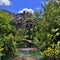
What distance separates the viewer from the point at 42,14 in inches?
680

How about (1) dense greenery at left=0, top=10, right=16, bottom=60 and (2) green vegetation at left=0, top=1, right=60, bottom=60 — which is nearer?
(1) dense greenery at left=0, top=10, right=16, bottom=60

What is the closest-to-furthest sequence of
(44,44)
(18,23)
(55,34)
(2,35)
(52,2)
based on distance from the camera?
(2,35), (55,34), (44,44), (52,2), (18,23)

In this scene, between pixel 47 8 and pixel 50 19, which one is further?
pixel 47 8

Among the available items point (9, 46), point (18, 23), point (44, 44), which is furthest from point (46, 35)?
point (18, 23)

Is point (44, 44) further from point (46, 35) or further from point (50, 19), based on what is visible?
point (50, 19)

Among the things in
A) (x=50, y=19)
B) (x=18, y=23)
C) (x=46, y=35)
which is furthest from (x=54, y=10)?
(x=18, y=23)

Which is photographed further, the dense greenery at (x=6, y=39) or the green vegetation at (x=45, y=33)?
the green vegetation at (x=45, y=33)

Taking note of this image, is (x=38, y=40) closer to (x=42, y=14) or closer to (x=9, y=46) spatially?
(x=42, y=14)

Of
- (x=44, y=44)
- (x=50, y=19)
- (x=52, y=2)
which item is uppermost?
(x=52, y=2)

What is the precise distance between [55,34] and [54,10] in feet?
6.34

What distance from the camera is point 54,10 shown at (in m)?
15.3

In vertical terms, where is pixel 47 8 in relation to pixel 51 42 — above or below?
above

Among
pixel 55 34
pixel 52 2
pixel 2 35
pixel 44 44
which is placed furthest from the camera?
pixel 52 2

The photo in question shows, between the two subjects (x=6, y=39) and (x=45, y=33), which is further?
(x=45, y=33)
